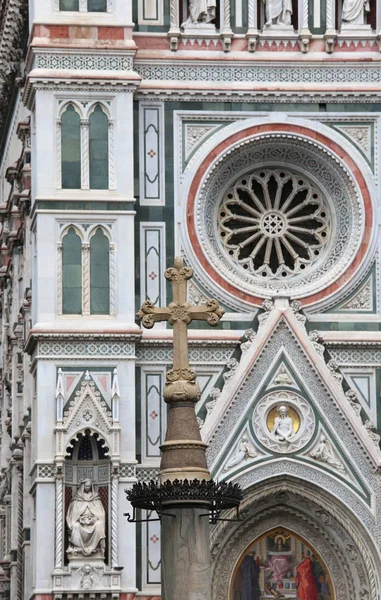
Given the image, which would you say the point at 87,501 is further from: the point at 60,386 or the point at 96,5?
the point at 96,5

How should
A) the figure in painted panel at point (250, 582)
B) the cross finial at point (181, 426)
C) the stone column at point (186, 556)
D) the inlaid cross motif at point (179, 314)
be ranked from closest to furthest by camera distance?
the stone column at point (186, 556) → the cross finial at point (181, 426) → the inlaid cross motif at point (179, 314) → the figure in painted panel at point (250, 582)

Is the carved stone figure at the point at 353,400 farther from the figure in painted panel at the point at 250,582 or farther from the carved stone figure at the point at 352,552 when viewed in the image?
the figure in painted panel at the point at 250,582

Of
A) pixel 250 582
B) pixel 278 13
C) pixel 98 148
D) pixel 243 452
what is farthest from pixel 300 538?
pixel 278 13

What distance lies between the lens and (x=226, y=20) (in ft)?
123

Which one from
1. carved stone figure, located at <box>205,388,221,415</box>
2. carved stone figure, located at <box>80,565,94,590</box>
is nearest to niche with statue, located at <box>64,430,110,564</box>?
carved stone figure, located at <box>80,565,94,590</box>

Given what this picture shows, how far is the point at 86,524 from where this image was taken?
3509cm

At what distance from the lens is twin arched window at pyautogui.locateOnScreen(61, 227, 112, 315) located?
118 feet

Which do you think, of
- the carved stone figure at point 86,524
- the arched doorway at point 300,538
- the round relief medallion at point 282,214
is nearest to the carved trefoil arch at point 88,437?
the carved stone figure at point 86,524

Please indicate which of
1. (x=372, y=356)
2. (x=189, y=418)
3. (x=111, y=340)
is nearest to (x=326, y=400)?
(x=372, y=356)

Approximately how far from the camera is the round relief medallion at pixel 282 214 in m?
37.2

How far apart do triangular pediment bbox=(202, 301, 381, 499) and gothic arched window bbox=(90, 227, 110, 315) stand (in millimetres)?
2413

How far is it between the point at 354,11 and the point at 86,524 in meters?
9.84

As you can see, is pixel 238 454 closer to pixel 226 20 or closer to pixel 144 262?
pixel 144 262

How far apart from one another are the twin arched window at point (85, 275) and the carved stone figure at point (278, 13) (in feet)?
15.7
